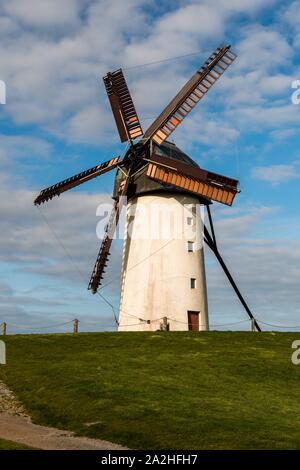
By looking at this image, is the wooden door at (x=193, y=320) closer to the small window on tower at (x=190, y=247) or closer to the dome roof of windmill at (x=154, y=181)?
the small window on tower at (x=190, y=247)

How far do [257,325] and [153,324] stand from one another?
336 inches

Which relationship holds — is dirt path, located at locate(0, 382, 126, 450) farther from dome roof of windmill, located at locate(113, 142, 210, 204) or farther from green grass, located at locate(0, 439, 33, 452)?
dome roof of windmill, located at locate(113, 142, 210, 204)

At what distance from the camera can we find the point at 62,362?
91.1 ft

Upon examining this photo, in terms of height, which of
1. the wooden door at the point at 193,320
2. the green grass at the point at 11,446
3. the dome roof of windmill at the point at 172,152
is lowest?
the green grass at the point at 11,446

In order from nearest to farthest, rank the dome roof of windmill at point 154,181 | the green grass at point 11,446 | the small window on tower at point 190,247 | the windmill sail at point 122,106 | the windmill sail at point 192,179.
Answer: the green grass at point 11,446, the windmill sail at point 192,179, the dome roof of windmill at point 154,181, the small window on tower at point 190,247, the windmill sail at point 122,106

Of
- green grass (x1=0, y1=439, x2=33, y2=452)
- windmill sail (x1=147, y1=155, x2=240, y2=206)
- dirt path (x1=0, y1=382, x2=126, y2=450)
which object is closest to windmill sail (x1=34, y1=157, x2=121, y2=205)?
windmill sail (x1=147, y1=155, x2=240, y2=206)

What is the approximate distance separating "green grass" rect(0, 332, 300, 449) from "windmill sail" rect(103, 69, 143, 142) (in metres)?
12.7

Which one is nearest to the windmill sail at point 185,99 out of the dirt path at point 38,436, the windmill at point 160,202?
the windmill at point 160,202

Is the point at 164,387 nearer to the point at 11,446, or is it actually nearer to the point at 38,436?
the point at 38,436

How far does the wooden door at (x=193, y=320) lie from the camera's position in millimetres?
37969

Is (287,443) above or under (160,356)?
under

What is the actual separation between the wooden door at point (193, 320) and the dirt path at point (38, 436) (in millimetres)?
17536
